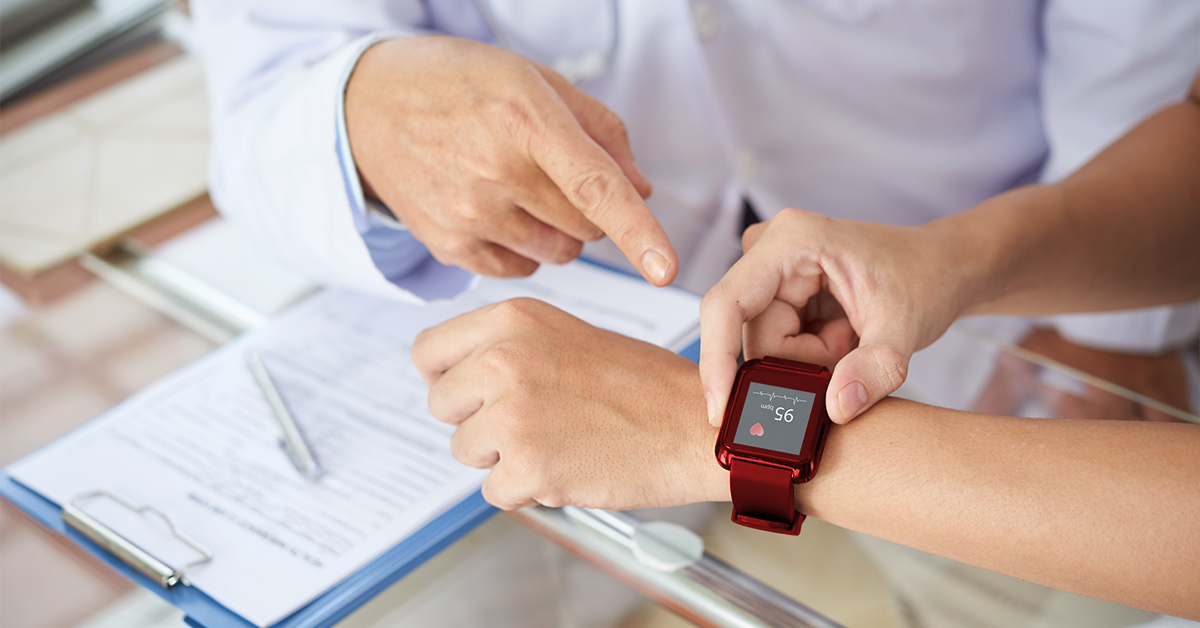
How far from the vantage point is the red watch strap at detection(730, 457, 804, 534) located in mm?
543

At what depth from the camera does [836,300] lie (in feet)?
2.28

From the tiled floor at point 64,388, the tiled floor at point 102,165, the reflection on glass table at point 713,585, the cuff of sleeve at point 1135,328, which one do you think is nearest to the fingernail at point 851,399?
the reflection on glass table at point 713,585

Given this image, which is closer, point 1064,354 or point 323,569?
point 323,569

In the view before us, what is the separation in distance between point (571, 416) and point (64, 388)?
601 millimetres

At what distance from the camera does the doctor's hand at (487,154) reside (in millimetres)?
684

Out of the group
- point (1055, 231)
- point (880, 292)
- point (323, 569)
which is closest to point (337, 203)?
point (323, 569)

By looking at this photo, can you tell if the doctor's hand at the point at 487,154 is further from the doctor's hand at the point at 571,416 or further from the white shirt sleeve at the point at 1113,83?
the white shirt sleeve at the point at 1113,83

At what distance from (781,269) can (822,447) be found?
0.47 feet

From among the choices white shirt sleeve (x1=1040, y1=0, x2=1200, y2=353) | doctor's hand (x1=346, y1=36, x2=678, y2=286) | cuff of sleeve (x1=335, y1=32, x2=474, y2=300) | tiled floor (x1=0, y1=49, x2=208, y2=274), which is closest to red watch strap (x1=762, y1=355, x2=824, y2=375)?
doctor's hand (x1=346, y1=36, x2=678, y2=286)

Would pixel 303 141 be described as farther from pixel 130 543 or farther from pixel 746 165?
pixel 746 165

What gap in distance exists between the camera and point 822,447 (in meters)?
0.56

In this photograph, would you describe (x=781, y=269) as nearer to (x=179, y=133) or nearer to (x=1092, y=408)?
(x=1092, y=408)

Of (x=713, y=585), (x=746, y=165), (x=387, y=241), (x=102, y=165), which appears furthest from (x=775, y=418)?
(x=102, y=165)

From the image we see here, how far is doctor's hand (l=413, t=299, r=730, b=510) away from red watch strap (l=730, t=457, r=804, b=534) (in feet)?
0.10
